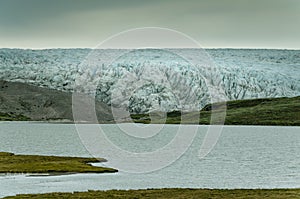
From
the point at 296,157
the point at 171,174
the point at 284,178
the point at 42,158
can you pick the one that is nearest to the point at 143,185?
the point at 171,174

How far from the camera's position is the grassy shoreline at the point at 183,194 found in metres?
48.5

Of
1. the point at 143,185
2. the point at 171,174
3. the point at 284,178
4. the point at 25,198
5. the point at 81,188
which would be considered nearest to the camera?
the point at 25,198

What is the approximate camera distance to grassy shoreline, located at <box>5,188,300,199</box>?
48531 millimetres

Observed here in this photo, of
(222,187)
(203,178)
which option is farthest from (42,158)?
(222,187)

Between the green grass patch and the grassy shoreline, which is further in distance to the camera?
the green grass patch

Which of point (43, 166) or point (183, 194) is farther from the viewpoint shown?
point (43, 166)

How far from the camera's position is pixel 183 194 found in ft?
165

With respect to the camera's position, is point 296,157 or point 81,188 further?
point 296,157

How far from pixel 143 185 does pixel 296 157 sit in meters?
40.7

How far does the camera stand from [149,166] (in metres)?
79.9

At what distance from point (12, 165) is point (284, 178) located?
31.8 metres

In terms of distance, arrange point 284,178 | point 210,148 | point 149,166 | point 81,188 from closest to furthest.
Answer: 1. point 81,188
2. point 284,178
3. point 149,166
4. point 210,148

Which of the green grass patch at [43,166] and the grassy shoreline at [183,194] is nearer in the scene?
the grassy shoreline at [183,194]

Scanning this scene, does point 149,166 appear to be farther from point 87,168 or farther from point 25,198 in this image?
point 25,198
